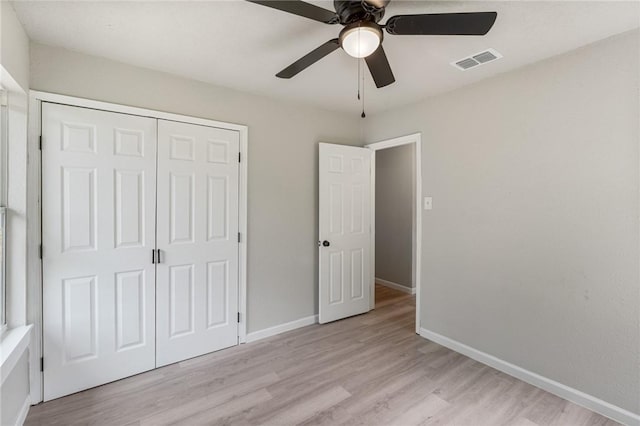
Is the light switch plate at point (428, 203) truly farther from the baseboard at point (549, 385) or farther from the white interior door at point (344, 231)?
the baseboard at point (549, 385)

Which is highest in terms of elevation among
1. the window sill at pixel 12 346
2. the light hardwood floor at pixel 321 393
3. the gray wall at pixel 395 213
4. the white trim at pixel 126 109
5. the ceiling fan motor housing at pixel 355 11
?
the ceiling fan motor housing at pixel 355 11

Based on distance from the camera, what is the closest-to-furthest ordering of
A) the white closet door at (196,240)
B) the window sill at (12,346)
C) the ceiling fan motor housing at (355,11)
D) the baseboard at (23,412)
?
1. the ceiling fan motor housing at (355,11)
2. the window sill at (12,346)
3. the baseboard at (23,412)
4. the white closet door at (196,240)

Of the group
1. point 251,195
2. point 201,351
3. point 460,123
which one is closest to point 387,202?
point 460,123

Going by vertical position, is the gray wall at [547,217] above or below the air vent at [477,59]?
below

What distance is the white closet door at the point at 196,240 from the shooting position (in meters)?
2.54

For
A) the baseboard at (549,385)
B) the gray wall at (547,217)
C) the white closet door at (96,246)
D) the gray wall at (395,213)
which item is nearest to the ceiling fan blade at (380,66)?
the gray wall at (547,217)

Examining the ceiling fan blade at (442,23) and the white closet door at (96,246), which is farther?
the white closet door at (96,246)

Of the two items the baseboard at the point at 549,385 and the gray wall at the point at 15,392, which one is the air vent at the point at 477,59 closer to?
the baseboard at the point at 549,385

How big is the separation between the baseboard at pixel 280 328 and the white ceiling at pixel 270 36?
2.45m

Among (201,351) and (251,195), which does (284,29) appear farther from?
(201,351)

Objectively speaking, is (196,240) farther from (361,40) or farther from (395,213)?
(395,213)

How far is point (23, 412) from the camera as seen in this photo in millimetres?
1896

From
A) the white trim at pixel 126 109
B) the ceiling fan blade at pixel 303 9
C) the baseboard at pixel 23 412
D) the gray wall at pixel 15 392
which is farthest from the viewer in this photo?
the white trim at pixel 126 109

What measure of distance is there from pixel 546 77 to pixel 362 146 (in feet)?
6.51
